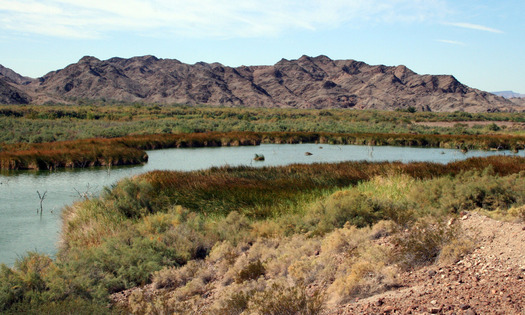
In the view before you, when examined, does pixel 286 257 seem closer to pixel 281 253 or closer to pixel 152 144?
pixel 281 253

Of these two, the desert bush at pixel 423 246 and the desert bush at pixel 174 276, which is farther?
the desert bush at pixel 174 276

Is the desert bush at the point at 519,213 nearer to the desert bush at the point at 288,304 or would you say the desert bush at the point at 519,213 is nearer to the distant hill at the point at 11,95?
the desert bush at the point at 288,304

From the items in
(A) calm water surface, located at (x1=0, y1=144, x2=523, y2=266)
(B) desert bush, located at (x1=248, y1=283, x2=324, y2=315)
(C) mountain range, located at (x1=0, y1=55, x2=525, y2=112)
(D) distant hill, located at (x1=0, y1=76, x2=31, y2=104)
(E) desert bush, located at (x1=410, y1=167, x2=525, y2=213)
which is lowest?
(A) calm water surface, located at (x1=0, y1=144, x2=523, y2=266)

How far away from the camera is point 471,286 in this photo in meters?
6.11

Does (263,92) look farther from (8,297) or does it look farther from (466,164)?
(8,297)

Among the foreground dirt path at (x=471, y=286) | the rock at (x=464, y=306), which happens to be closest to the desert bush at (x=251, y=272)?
the foreground dirt path at (x=471, y=286)

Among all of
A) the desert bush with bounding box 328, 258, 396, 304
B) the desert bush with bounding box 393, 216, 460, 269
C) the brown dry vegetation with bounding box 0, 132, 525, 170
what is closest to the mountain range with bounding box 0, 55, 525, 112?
the brown dry vegetation with bounding box 0, 132, 525, 170

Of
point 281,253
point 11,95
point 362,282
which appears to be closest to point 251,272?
point 281,253

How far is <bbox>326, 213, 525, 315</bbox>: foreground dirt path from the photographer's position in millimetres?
5543

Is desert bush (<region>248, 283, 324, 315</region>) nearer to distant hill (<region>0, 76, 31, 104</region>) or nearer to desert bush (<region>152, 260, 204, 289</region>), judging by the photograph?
desert bush (<region>152, 260, 204, 289</region>)

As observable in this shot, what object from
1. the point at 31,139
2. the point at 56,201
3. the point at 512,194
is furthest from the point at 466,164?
the point at 31,139

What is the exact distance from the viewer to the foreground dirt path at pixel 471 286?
554 cm

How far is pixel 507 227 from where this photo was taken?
8047mm

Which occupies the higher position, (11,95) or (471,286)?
(11,95)
